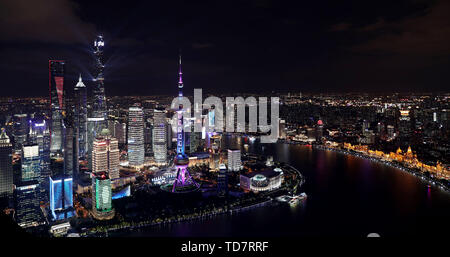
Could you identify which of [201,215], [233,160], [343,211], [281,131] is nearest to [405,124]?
[281,131]

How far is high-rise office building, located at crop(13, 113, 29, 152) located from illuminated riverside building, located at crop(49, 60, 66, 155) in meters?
1.18

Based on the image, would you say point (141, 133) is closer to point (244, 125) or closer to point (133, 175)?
point (133, 175)

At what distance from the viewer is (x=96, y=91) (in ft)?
35.8

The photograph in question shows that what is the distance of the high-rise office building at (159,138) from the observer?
10.3m

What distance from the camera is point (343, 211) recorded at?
607 centimetres

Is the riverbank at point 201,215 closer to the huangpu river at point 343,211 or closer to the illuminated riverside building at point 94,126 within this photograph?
the huangpu river at point 343,211

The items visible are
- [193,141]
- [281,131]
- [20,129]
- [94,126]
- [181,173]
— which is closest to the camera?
[181,173]

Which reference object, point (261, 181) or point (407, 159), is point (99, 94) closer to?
point (261, 181)

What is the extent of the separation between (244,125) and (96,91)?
22.8 ft

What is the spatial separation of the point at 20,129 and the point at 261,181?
6241 millimetres

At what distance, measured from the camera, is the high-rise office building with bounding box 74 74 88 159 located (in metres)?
10.2

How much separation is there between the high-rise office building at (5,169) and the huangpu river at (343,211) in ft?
10.5

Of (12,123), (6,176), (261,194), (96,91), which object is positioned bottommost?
(261,194)
